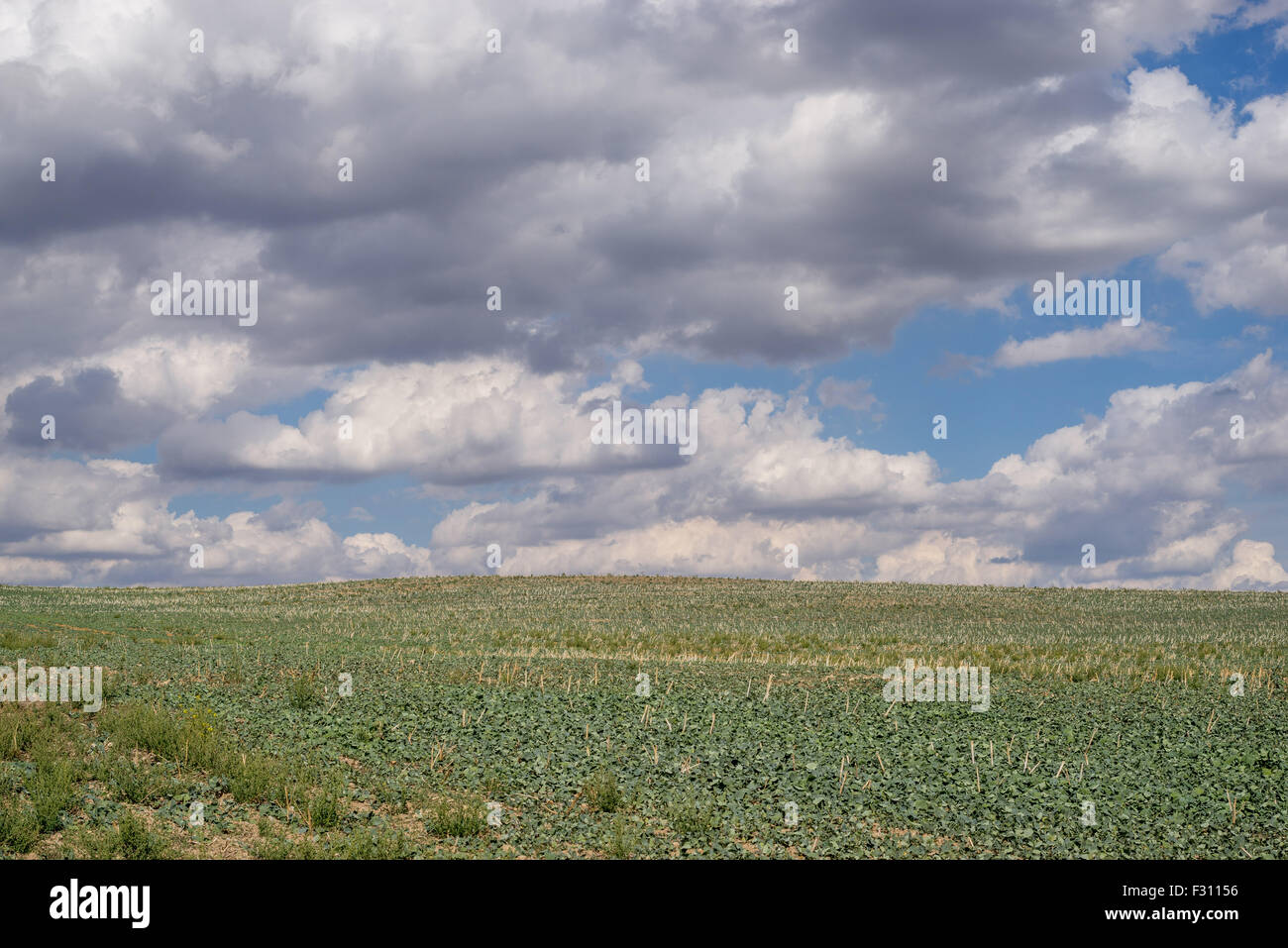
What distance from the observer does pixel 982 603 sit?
8181cm

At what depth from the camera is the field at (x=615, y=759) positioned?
14.9 m

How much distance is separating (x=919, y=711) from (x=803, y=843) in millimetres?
10408

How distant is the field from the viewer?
14875 millimetres

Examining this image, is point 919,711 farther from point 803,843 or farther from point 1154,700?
point 803,843

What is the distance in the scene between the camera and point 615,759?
18.6 meters

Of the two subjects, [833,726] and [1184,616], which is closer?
[833,726]

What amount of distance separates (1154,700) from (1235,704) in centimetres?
211

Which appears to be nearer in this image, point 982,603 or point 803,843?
point 803,843

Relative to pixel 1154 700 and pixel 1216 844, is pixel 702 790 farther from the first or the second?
pixel 1154 700

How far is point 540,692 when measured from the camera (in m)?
24.9
